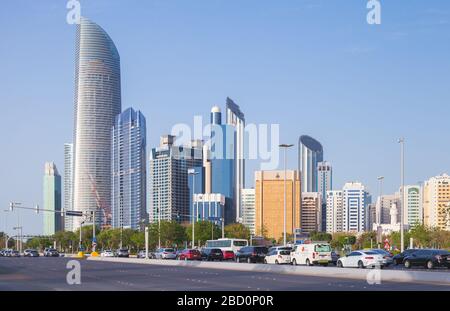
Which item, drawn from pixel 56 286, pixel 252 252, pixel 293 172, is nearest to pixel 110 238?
pixel 293 172

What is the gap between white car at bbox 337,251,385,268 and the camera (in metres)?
50.1

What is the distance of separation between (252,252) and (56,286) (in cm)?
3676

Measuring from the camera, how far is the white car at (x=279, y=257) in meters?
61.7

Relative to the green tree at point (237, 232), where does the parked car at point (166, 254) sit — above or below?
above

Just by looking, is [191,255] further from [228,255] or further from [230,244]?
[230,244]

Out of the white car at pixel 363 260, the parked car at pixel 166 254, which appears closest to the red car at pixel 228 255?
the parked car at pixel 166 254

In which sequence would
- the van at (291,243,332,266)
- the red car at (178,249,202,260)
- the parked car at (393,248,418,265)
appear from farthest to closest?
the red car at (178,249,202,260), the van at (291,243,332,266), the parked car at (393,248,418,265)

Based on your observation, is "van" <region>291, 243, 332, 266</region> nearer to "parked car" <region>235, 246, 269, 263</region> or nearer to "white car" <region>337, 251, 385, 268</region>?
"white car" <region>337, 251, 385, 268</region>

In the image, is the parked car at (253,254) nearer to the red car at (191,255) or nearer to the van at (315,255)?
the red car at (191,255)

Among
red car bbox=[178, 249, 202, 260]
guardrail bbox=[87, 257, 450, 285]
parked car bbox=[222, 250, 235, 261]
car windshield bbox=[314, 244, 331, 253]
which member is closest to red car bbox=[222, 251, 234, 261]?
parked car bbox=[222, 250, 235, 261]

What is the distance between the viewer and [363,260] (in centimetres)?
5041

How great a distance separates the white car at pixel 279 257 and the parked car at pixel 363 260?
989cm

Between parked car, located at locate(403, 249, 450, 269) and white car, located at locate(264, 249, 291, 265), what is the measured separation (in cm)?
1110

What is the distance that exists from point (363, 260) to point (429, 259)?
15.7 ft
